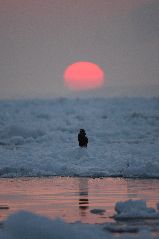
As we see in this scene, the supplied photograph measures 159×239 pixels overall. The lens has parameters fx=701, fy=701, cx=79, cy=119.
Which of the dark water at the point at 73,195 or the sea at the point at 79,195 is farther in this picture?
the dark water at the point at 73,195

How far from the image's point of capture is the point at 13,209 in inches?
490

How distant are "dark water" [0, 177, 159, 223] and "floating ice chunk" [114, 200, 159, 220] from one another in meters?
0.21

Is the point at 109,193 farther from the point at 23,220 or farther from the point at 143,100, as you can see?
Result: the point at 143,100

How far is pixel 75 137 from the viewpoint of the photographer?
5544cm

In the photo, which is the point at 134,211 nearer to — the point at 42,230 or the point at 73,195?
the point at 42,230

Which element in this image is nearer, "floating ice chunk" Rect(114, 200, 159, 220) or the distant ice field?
"floating ice chunk" Rect(114, 200, 159, 220)

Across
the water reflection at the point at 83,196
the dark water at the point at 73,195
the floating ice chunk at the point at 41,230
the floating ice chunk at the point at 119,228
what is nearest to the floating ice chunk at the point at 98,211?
the dark water at the point at 73,195


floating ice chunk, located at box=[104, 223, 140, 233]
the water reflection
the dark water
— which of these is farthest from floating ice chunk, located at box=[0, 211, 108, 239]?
the water reflection

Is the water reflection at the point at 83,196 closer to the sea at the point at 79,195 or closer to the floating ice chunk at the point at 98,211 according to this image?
the sea at the point at 79,195

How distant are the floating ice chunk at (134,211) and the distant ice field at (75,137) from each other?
Result: 8785 mm

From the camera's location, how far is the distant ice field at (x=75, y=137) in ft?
76.2

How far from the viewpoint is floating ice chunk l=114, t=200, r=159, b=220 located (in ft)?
36.1

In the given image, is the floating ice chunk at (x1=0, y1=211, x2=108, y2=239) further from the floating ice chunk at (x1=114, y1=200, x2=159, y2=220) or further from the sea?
the floating ice chunk at (x1=114, y1=200, x2=159, y2=220)

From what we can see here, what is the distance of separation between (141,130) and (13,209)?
50.9m
